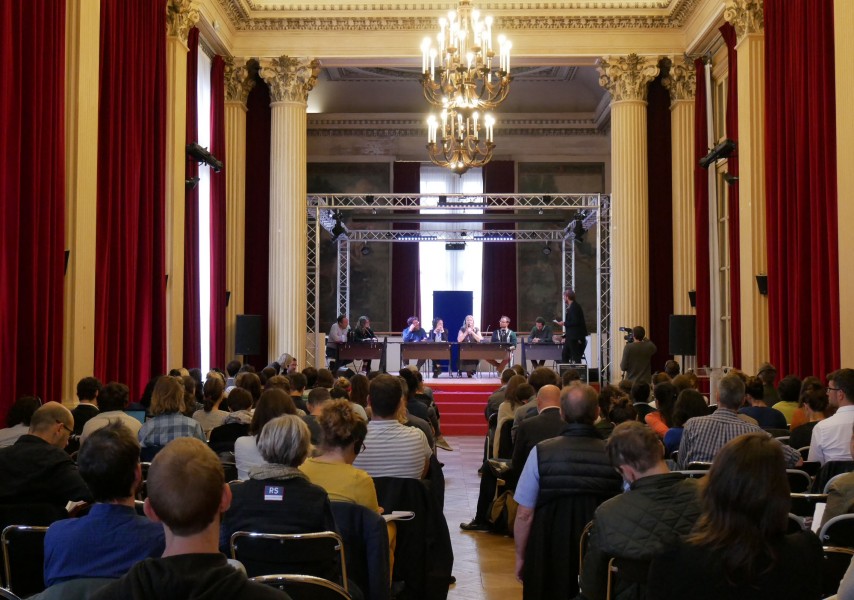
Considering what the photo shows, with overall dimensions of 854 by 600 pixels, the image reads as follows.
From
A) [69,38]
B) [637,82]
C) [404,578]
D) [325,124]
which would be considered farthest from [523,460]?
[325,124]

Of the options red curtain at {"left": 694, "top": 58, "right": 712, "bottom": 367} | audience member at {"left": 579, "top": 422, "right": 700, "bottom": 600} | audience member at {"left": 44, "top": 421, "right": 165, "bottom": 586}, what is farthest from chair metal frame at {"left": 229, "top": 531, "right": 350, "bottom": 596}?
red curtain at {"left": 694, "top": 58, "right": 712, "bottom": 367}

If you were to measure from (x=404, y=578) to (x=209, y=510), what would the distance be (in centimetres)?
254

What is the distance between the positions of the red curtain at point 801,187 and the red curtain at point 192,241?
7.15 metres

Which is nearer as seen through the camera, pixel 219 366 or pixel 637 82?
pixel 219 366

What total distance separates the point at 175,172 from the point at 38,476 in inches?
334

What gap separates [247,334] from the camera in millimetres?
14398

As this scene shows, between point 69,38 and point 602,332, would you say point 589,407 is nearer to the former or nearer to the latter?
point 69,38

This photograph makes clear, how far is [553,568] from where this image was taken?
4.11 m

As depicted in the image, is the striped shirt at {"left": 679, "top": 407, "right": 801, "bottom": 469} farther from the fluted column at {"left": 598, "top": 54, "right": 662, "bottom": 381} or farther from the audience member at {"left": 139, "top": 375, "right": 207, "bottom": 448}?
the fluted column at {"left": 598, "top": 54, "right": 662, "bottom": 381}

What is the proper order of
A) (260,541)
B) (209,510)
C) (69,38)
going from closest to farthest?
1. (209,510)
2. (260,541)
3. (69,38)

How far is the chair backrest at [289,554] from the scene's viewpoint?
126 inches

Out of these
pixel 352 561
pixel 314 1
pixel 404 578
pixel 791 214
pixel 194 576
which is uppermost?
pixel 314 1

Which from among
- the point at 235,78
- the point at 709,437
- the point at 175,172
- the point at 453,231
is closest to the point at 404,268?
the point at 453,231

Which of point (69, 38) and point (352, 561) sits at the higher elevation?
point (69, 38)
